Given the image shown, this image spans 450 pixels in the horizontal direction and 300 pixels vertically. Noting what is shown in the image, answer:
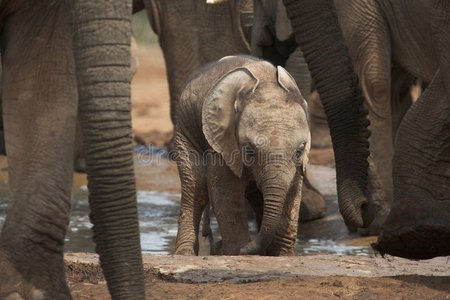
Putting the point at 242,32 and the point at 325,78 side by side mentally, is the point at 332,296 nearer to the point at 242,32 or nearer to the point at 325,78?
the point at 325,78

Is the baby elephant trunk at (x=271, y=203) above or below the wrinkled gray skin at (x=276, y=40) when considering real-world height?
below

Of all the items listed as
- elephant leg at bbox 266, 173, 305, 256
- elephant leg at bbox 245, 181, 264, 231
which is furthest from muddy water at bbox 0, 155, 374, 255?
elephant leg at bbox 266, 173, 305, 256

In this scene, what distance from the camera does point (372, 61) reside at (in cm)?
838

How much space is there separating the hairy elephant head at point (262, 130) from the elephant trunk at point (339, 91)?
1.43 m

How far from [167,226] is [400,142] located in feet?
10.5

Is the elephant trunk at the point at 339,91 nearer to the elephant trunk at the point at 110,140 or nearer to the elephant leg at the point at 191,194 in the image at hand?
the elephant trunk at the point at 110,140

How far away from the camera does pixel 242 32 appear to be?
31.5 ft

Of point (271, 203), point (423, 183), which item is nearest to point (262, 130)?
point (271, 203)

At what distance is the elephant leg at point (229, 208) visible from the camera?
7.00 metres

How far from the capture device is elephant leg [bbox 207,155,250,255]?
700cm

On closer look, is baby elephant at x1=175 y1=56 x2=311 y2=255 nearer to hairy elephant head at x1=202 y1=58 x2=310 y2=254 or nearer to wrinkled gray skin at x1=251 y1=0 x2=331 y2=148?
hairy elephant head at x1=202 y1=58 x2=310 y2=254

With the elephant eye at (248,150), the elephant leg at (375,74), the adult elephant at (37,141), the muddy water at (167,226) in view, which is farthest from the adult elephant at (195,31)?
the adult elephant at (37,141)

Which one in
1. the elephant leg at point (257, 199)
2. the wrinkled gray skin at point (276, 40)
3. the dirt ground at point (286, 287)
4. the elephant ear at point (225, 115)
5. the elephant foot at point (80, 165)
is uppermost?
the wrinkled gray skin at point (276, 40)

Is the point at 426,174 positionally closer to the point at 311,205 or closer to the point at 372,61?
the point at 372,61
